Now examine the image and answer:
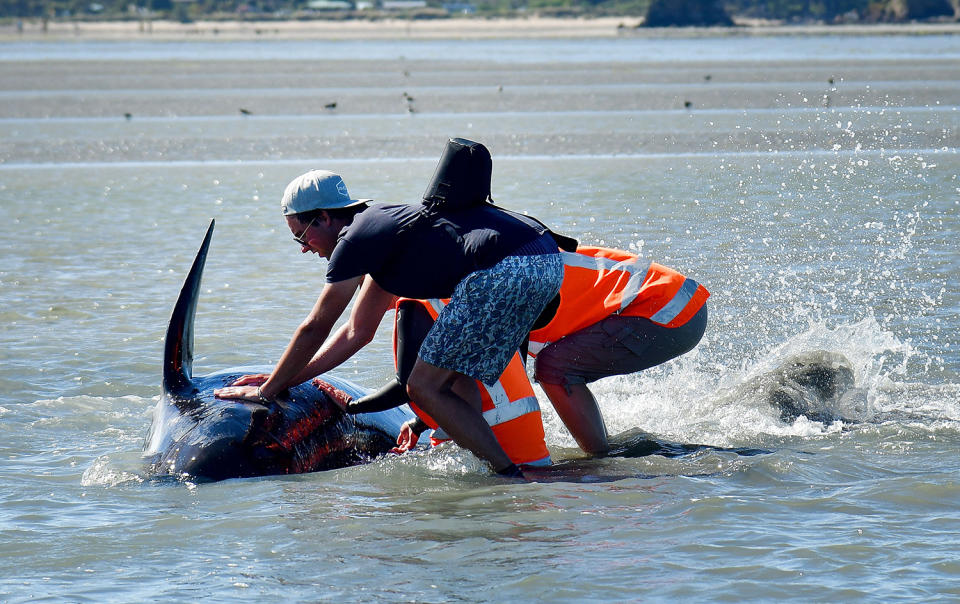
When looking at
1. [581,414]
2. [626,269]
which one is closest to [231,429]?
[581,414]

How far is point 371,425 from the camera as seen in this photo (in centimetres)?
605

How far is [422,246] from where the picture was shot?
514 cm

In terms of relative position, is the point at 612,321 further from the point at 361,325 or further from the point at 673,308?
the point at 361,325

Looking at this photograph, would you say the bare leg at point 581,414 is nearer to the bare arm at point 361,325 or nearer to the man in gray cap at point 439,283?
the man in gray cap at point 439,283

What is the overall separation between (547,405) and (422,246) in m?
2.36

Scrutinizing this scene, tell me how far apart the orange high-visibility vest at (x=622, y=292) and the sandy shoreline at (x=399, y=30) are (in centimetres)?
7728

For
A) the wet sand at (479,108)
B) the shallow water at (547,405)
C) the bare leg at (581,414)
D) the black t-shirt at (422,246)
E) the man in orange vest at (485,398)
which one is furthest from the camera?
the wet sand at (479,108)

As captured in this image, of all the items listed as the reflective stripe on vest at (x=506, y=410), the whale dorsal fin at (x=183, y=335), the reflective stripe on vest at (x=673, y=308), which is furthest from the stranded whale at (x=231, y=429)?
the reflective stripe on vest at (x=673, y=308)

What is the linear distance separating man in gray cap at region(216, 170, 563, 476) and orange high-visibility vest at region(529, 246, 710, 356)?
0.49 meters

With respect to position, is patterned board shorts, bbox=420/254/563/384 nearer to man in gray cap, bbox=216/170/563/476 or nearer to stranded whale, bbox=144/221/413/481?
man in gray cap, bbox=216/170/563/476

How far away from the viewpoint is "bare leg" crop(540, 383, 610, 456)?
588 centimetres

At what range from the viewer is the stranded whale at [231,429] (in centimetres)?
558

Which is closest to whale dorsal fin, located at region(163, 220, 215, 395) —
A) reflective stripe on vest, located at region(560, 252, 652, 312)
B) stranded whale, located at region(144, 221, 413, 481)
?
stranded whale, located at region(144, 221, 413, 481)

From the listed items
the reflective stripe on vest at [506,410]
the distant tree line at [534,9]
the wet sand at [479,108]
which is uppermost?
the distant tree line at [534,9]
